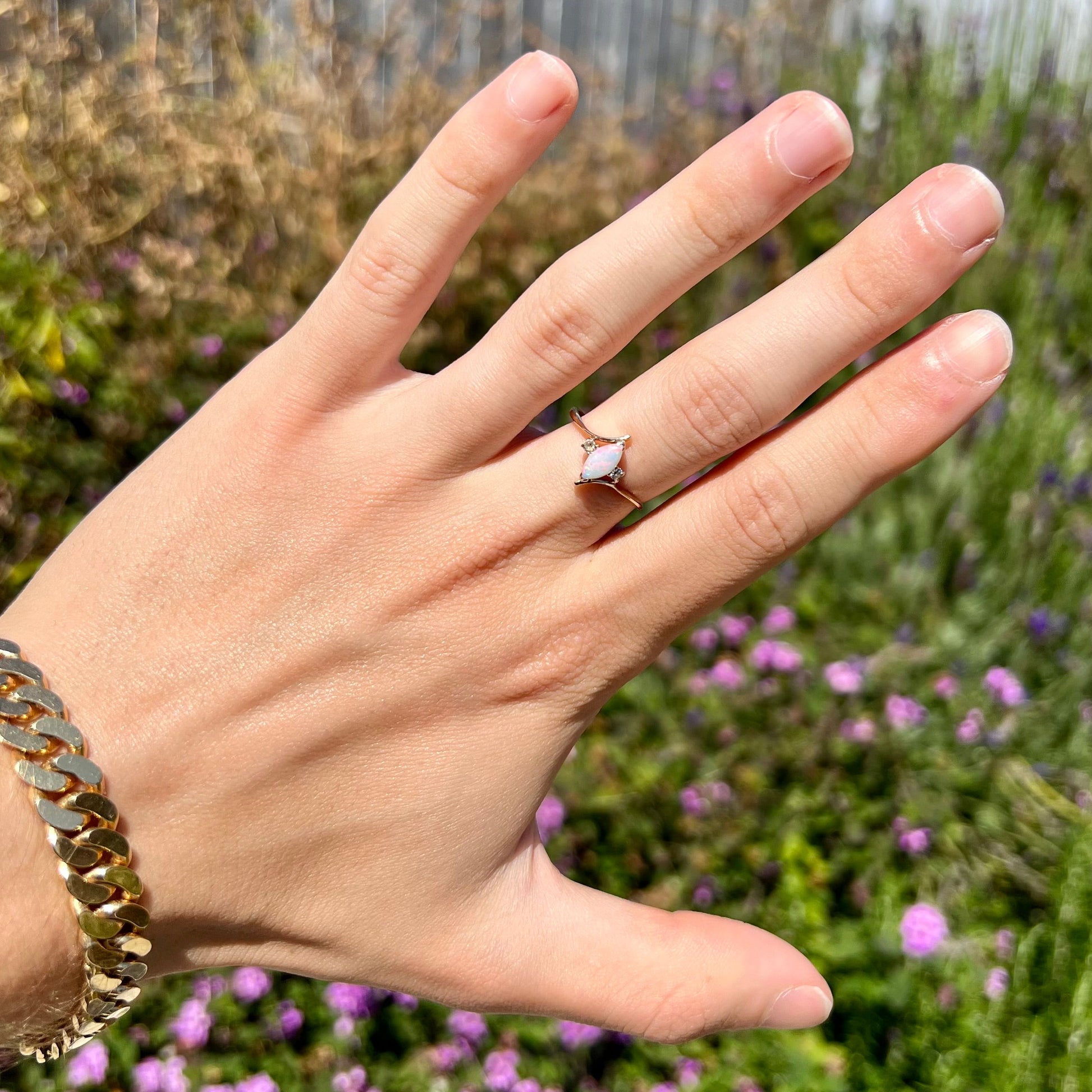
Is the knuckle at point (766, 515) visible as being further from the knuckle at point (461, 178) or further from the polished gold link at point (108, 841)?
the polished gold link at point (108, 841)

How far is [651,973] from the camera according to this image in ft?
4.75

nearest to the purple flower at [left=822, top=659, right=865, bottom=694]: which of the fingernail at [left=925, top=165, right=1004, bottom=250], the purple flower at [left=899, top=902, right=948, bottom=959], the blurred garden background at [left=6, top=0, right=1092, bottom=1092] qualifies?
the blurred garden background at [left=6, top=0, right=1092, bottom=1092]

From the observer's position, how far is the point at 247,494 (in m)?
1.51

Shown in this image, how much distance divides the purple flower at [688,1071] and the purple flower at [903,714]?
105 cm

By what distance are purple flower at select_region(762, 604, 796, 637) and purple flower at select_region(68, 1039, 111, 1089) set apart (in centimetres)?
210

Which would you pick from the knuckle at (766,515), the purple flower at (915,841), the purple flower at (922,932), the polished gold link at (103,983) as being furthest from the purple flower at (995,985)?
the polished gold link at (103,983)

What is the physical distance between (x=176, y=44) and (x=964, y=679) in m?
3.77

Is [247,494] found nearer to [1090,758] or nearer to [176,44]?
[1090,758]

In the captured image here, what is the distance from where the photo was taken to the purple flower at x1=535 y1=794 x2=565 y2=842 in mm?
2434

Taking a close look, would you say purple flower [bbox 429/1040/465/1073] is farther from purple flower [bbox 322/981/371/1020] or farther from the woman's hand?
the woman's hand

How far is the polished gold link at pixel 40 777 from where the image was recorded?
1.21 meters

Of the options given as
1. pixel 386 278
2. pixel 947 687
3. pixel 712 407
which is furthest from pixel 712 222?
pixel 947 687

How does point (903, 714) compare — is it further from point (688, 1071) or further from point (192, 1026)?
point (192, 1026)

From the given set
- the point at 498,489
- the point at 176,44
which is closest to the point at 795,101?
the point at 498,489
